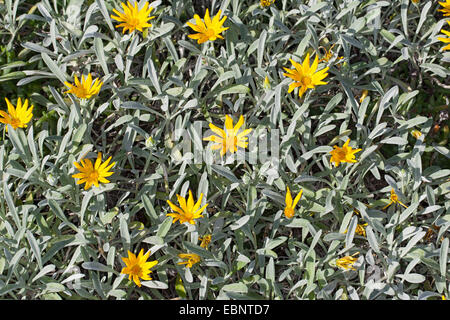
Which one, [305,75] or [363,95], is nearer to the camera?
[305,75]

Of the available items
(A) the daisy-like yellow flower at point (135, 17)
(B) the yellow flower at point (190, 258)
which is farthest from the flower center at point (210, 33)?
(B) the yellow flower at point (190, 258)

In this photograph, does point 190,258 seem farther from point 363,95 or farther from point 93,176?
point 363,95

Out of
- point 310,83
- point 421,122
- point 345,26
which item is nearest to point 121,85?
point 310,83

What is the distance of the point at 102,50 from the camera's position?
7.20 feet

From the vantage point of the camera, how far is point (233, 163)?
2.18 m

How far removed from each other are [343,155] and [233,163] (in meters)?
0.43

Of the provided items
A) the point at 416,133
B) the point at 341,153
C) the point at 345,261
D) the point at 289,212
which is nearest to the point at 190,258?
the point at 289,212

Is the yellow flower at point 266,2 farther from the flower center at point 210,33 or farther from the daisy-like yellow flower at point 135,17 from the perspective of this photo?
the daisy-like yellow flower at point 135,17

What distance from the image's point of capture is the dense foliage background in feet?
6.54

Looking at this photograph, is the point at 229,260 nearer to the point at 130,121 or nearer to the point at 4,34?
the point at 130,121

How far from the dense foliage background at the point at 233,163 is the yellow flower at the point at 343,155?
5 centimetres

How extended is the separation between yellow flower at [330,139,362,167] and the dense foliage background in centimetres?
5

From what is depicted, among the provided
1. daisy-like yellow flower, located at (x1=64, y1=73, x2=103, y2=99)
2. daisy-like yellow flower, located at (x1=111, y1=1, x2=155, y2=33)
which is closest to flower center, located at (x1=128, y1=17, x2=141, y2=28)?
daisy-like yellow flower, located at (x1=111, y1=1, x2=155, y2=33)

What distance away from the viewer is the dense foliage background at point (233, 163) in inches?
78.5
